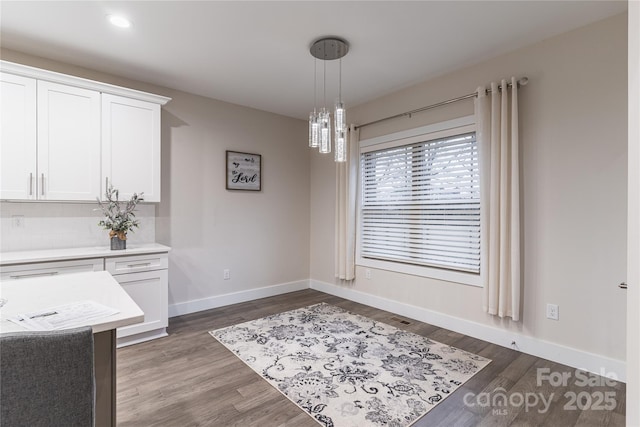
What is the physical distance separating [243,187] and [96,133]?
5.66 ft

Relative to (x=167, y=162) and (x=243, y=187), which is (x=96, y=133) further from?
(x=243, y=187)

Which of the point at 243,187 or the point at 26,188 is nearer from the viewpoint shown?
the point at 26,188

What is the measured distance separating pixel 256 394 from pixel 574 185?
2855mm

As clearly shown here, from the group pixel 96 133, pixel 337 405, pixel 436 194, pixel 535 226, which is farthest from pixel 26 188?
pixel 535 226

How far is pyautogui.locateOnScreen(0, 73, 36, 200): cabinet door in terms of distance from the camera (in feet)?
8.21

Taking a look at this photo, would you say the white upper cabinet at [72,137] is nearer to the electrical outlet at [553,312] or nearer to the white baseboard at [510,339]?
the white baseboard at [510,339]

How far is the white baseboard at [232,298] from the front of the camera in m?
3.68

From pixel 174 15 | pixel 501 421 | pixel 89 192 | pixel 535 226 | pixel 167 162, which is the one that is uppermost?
pixel 174 15

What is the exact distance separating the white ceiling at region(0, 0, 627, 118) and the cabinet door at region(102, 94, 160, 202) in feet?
1.36

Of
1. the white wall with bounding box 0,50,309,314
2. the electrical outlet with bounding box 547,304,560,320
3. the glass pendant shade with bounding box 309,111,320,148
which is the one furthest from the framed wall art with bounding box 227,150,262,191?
the electrical outlet with bounding box 547,304,560,320

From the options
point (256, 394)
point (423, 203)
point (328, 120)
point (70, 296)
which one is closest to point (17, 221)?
point (70, 296)

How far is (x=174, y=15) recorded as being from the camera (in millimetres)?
2273

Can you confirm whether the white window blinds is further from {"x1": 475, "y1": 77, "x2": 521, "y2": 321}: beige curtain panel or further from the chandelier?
the chandelier

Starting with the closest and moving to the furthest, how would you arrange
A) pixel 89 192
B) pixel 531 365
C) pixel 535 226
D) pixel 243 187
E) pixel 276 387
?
1. pixel 276 387
2. pixel 531 365
3. pixel 535 226
4. pixel 89 192
5. pixel 243 187
